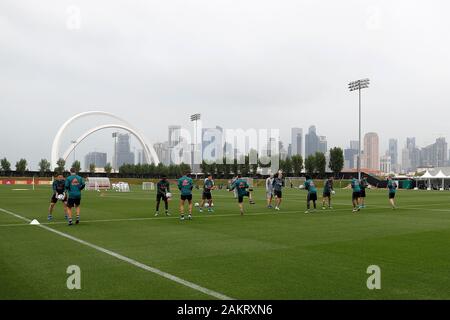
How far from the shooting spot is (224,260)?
9.35 metres

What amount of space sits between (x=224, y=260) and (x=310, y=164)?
10365 cm

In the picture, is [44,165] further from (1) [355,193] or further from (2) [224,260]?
(2) [224,260]

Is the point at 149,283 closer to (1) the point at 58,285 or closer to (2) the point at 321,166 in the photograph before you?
(1) the point at 58,285

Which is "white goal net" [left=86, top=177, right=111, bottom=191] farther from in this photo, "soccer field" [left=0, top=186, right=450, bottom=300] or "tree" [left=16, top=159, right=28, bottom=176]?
"tree" [left=16, top=159, right=28, bottom=176]

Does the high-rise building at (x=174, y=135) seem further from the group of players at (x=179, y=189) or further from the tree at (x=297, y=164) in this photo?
the group of players at (x=179, y=189)

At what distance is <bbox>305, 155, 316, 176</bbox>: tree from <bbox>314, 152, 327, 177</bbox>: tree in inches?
23.0

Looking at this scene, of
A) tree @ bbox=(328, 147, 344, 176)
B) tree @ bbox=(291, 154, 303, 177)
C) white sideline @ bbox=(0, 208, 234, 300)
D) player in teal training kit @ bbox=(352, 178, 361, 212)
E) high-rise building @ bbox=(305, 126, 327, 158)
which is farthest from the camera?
high-rise building @ bbox=(305, 126, 327, 158)

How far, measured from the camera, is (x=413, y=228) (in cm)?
1545

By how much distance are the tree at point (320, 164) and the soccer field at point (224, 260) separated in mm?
93458

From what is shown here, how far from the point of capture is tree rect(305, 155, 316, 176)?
110062mm

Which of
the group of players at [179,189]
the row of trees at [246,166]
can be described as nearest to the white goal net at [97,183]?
the group of players at [179,189]

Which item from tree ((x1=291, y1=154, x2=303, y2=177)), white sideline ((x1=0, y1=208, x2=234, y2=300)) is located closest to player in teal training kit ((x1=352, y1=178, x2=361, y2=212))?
white sideline ((x1=0, y1=208, x2=234, y2=300))
